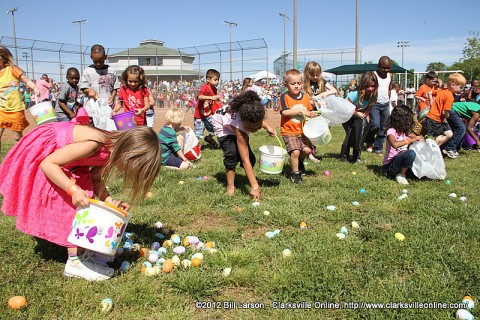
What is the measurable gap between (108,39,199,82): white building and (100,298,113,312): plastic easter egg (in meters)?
19.7

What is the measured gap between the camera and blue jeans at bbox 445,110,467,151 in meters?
7.32

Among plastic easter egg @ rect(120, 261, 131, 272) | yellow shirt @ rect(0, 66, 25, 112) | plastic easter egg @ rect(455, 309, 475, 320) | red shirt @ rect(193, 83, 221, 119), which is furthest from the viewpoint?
red shirt @ rect(193, 83, 221, 119)

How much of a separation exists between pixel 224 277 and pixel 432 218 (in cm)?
217

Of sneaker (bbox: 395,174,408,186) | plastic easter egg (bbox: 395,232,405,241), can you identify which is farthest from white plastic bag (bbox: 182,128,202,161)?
plastic easter egg (bbox: 395,232,405,241)

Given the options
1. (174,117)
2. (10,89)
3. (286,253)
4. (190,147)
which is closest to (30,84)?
(10,89)

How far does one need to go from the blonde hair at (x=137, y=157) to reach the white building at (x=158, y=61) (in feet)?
62.9

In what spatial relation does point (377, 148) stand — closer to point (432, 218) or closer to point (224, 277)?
point (432, 218)

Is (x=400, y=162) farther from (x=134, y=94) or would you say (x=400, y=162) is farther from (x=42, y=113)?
(x=42, y=113)

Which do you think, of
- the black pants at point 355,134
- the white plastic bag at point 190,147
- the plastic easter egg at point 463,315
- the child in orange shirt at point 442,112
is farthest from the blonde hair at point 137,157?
the child in orange shirt at point 442,112

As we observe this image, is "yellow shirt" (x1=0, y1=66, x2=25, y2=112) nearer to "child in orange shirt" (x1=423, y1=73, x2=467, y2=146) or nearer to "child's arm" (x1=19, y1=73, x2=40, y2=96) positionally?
"child's arm" (x1=19, y1=73, x2=40, y2=96)

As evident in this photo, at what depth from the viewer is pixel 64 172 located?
8.92 feet

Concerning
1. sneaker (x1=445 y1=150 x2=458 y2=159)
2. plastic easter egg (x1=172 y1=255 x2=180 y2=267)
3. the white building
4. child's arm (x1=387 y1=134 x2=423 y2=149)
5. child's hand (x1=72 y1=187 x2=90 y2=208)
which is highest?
the white building

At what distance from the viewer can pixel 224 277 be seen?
2658 mm

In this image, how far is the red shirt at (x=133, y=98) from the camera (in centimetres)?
661
